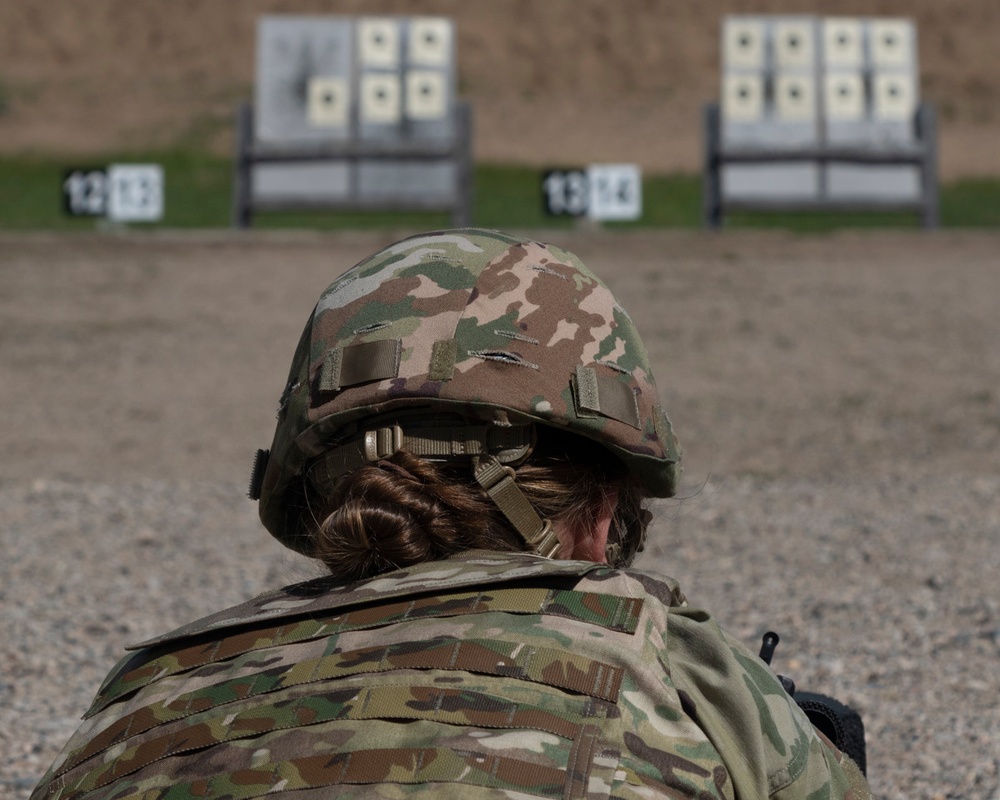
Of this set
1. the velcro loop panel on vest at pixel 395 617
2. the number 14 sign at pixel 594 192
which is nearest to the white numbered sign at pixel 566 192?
the number 14 sign at pixel 594 192

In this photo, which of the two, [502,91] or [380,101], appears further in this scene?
[502,91]

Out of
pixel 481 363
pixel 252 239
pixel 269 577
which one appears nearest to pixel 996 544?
pixel 269 577

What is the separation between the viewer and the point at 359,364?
194 centimetres

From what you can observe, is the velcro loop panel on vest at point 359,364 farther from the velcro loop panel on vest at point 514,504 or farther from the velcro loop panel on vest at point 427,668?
the velcro loop panel on vest at point 427,668

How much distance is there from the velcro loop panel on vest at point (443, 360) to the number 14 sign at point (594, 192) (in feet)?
46.1

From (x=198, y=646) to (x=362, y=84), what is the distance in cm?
1375

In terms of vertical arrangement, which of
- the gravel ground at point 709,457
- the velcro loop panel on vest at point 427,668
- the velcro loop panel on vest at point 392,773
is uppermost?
the velcro loop panel on vest at point 427,668

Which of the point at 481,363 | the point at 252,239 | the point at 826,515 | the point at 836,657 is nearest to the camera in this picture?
the point at 481,363

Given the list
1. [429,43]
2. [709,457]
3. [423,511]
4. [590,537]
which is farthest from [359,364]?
[429,43]

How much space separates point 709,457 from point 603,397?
20.4ft

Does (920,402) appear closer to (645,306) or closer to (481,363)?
(645,306)

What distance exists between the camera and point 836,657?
4.54m

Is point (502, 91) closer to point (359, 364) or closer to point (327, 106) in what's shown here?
point (327, 106)

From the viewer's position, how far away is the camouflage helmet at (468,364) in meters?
1.87
